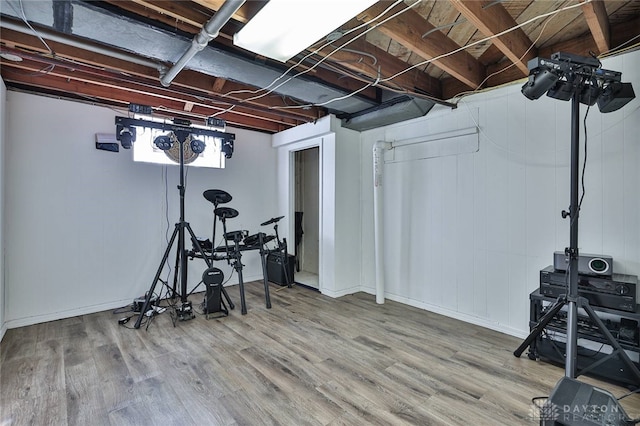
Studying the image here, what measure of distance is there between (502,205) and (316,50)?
2316 mm

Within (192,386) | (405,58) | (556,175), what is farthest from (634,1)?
(192,386)

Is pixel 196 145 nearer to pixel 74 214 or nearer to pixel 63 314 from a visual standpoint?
pixel 74 214

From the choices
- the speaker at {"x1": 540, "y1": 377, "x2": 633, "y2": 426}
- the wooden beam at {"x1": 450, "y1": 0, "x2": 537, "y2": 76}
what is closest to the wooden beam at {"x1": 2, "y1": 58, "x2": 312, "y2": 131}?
the wooden beam at {"x1": 450, "y1": 0, "x2": 537, "y2": 76}

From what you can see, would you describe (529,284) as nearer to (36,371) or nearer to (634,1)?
(634,1)

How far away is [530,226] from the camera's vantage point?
2834 mm

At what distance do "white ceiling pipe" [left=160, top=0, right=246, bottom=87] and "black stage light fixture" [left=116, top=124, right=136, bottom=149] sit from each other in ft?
3.33

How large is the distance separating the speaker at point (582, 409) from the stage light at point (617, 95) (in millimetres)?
1810

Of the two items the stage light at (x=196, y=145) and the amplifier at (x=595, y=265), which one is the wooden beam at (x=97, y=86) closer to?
the stage light at (x=196, y=145)

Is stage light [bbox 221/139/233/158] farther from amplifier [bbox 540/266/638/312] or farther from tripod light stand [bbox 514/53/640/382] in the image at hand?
amplifier [bbox 540/266/638/312]

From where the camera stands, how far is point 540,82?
75.8 inches

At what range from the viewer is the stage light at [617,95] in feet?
6.42

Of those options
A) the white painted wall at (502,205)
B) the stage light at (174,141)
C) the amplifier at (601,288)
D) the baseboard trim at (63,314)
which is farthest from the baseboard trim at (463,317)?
the baseboard trim at (63,314)

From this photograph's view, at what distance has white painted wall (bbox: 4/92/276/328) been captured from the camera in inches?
122

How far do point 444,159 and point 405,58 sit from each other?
3.88ft
